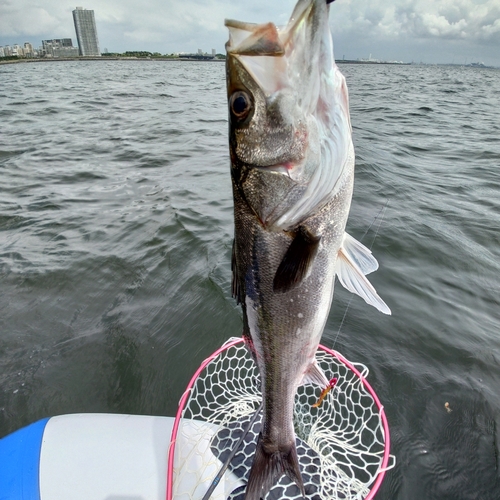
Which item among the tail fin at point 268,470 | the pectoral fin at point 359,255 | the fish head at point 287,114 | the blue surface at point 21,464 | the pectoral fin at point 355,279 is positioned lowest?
the blue surface at point 21,464

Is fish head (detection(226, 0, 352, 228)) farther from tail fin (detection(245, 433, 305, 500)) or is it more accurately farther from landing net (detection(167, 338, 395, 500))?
landing net (detection(167, 338, 395, 500))

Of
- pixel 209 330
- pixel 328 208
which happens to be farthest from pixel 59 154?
pixel 328 208

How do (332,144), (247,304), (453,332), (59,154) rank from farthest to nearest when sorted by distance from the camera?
(59,154) < (453,332) < (247,304) < (332,144)

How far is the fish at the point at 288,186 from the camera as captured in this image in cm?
156

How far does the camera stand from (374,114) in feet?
67.4

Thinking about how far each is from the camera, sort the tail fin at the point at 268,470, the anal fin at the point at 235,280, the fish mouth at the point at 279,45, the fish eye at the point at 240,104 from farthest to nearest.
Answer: the tail fin at the point at 268,470, the anal fin at the point at 235,280, the fish eye at the point at 240,104, the fish mouth at the point at 279,45

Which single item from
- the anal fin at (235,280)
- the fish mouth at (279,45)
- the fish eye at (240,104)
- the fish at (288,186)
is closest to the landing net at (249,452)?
the fish at (288,186)

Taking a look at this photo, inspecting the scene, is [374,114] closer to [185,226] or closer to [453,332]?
[185,226]

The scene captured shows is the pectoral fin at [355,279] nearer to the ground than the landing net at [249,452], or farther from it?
farther from it

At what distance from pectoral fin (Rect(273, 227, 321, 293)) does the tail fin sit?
3.88 ft

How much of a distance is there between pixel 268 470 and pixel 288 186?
179cm

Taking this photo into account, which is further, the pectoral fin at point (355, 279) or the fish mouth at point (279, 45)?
the pectoral fin at point (355, 279)

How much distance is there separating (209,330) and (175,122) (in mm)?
16273

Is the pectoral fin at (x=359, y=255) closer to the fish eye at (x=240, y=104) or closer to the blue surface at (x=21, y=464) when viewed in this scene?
the fish eye at (x=240, y=104)
